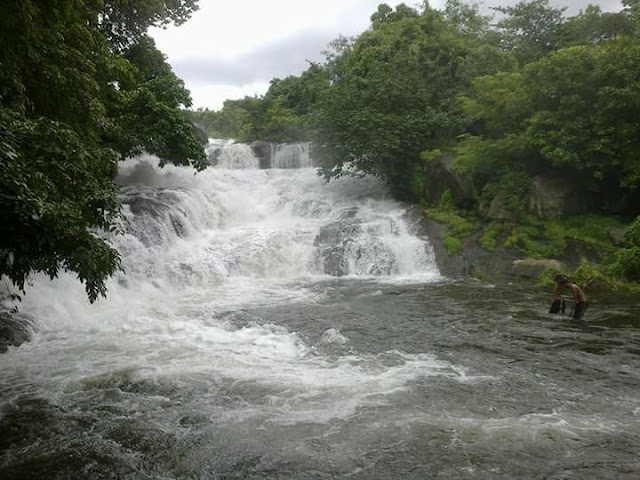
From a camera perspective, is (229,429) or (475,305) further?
(475,305)

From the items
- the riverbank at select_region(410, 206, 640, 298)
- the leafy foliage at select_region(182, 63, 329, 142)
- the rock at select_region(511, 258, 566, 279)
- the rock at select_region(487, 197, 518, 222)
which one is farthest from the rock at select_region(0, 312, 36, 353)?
the leafy foliage at select_region(182, 63, 329, 142)

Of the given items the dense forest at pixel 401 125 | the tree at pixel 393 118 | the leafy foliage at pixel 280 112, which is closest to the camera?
the dense forest at pixel 401 125

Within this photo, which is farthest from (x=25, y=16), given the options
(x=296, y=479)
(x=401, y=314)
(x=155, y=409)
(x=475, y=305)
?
(x=475, y=305)

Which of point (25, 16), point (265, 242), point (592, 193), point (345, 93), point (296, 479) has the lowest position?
point (296, 479)

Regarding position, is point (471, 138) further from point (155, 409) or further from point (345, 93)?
point (155, 409)

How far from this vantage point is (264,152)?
→ 30.4m

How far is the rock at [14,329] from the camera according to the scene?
8.80 m

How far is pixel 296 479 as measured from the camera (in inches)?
189

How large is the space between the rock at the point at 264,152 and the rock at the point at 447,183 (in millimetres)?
12406

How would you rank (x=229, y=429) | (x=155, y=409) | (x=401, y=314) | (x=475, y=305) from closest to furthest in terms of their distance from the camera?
(x=229, y=429) → (x=155, y=409) → (x=401, y=314) → (x=475, y=305)

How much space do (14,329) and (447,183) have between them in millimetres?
14810

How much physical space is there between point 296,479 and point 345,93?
61.0 feet

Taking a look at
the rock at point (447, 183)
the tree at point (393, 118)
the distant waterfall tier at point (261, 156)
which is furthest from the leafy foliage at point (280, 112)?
the rock at point (447, 183)

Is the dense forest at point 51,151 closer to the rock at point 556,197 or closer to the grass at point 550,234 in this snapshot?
the grass at point 550,234
